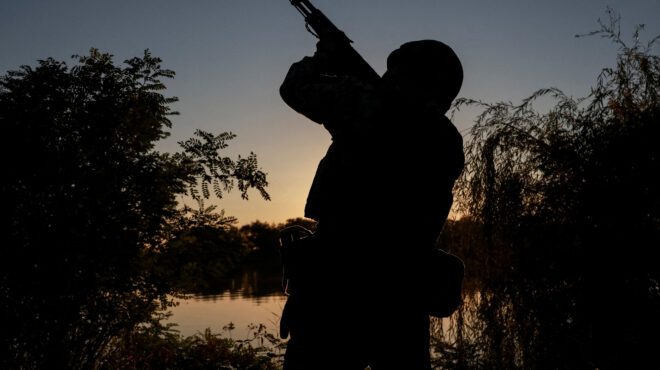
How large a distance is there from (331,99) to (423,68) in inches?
19.7

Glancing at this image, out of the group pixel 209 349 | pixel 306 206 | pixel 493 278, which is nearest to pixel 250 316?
pixel 209 349

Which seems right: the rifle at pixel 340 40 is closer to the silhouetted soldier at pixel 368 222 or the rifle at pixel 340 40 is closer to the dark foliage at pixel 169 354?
the silhouetted soldier at pixel 368 222

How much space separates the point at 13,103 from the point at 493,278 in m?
5.23

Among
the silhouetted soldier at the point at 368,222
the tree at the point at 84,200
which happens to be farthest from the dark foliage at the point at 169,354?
the silhouetted soldier at the point at 368,222

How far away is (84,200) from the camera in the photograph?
3.46 metres

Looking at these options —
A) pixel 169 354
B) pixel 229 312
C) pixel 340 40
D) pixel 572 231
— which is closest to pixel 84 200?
pixel 340 40

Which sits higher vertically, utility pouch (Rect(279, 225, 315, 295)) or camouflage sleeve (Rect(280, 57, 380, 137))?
camouflage sleeve (Rect(280, 57, 380, 137))

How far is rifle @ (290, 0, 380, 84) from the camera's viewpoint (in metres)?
2.17

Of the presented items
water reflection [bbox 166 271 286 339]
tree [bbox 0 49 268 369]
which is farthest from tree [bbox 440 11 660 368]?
water reflection [bbox 166 271 286 339]

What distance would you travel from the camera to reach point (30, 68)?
3.79 metres

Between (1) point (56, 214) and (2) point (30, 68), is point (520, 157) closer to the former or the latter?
(1) point (56, 214)

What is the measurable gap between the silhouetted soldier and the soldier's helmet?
147mm

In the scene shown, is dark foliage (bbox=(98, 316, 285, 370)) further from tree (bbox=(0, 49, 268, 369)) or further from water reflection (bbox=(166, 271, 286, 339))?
water reflection (bbox=(166, 271, 286, 339))

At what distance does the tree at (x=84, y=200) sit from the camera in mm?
3299
